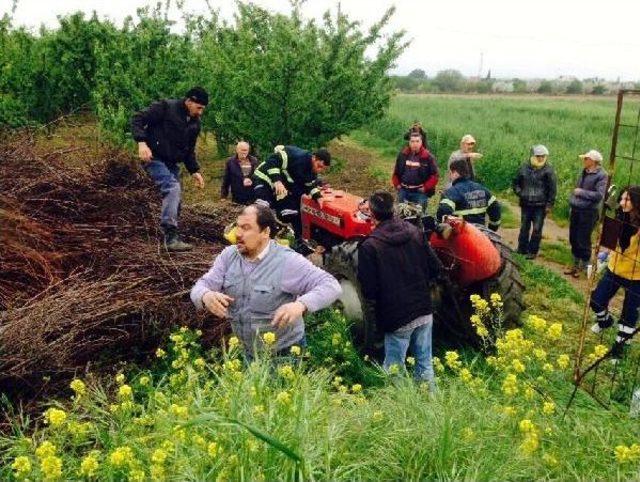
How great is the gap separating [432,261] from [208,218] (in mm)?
3090

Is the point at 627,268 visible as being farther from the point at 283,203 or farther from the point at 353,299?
the point at 283,203

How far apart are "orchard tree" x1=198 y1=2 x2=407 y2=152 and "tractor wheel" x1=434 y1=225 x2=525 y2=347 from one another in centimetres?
571

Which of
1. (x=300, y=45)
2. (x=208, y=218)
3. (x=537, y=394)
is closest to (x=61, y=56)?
(x=300, y=45)

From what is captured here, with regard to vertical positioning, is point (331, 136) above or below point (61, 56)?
below

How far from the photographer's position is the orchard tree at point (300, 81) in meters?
10.1

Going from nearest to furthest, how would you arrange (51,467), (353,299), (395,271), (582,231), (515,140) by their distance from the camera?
(51,467), (395,271), (353,299), (582,231), (515,140)

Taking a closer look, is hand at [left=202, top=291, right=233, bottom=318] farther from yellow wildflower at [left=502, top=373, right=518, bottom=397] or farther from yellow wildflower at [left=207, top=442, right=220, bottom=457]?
yellow wildflower at [left=502, top=373, right=518, bottom=397]

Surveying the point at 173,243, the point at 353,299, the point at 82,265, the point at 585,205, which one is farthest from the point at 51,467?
the point at 585,205

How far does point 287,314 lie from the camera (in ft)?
10.9

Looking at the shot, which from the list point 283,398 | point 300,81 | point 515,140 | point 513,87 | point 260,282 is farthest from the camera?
point 513,87

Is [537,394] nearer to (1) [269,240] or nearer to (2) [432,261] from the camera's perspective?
(2) [432,261]

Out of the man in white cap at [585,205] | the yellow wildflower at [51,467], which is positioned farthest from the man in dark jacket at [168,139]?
the man in white cap at [585,205]

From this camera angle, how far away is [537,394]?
3.65 meters

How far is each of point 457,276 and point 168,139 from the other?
302 cm
